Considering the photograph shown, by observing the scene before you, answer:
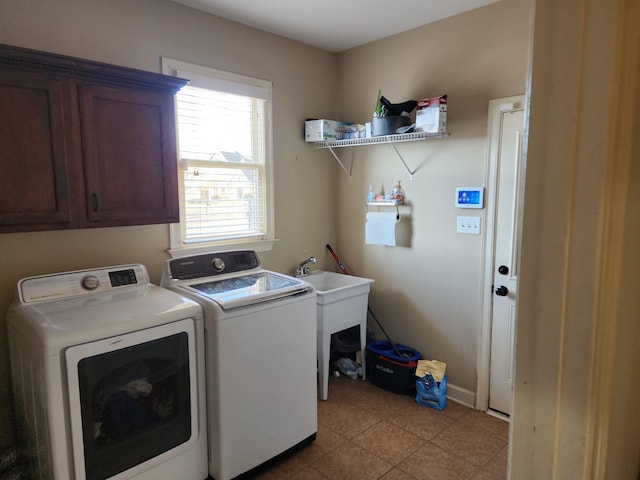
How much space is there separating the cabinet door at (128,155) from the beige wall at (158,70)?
13.4 inches

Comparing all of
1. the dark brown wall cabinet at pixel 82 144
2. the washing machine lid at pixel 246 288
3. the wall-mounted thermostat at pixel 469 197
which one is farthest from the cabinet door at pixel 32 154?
the wall-mounted thermostat at pixel 469 197

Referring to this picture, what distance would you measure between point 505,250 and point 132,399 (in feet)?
7.79

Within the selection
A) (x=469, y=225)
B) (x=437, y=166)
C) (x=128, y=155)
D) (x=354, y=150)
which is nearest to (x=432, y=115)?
(x=437, y=166)

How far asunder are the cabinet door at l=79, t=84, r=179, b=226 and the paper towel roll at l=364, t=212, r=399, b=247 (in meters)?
1.63

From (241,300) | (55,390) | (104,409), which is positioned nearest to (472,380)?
(241,300)

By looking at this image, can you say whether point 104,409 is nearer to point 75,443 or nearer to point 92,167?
point 75,443

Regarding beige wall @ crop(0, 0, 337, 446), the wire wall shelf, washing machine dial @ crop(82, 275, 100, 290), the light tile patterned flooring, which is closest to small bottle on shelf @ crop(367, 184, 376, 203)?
the wire wall shelf

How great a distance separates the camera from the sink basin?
9.95ft

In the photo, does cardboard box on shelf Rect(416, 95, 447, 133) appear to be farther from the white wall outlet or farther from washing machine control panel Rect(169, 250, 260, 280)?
washing machine control panel Rect(169, 250, 260, 280)

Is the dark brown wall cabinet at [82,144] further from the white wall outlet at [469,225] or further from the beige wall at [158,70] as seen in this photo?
the white wall outlet at [469,225]

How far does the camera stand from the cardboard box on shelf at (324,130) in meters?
3.32

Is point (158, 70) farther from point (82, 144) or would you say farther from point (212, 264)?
point (212, 264)

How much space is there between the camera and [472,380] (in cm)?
303

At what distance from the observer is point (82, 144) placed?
2.05 meters
